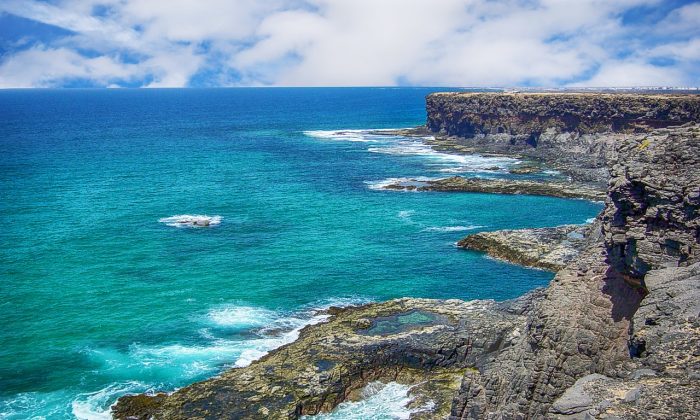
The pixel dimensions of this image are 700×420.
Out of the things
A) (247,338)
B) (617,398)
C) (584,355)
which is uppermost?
(617,398)

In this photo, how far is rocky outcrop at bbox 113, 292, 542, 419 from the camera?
132ft

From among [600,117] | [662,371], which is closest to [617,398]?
[662,371]

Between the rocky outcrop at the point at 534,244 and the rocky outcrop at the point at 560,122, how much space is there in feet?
127

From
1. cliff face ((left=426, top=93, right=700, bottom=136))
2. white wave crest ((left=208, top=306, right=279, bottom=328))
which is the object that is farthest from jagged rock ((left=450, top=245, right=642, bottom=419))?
cliff face ((left=426, top=93, right=700, bottom=136))

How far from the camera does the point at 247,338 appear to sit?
52156 millimetres

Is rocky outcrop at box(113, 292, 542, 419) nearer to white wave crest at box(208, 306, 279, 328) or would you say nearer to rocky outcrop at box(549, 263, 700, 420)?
white wave crest at box(208, 306, 279, 328)

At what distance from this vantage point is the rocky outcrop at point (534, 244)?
69.6m

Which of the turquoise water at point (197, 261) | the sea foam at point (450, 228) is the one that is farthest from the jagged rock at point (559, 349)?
the sea foam at point (450, 228)

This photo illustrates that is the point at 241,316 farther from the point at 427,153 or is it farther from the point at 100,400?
the point at 427,153

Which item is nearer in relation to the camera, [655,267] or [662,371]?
[662,371]

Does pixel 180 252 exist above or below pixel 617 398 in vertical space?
below

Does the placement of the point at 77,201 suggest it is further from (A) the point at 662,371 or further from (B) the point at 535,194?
(A) the point at 662,371

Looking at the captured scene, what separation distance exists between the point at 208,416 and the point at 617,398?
26.4 meters

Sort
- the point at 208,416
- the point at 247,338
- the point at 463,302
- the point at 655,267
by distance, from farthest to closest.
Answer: the point at 463,302 < the point at 247,338 < the point at 208,416 < the point at 655,267
